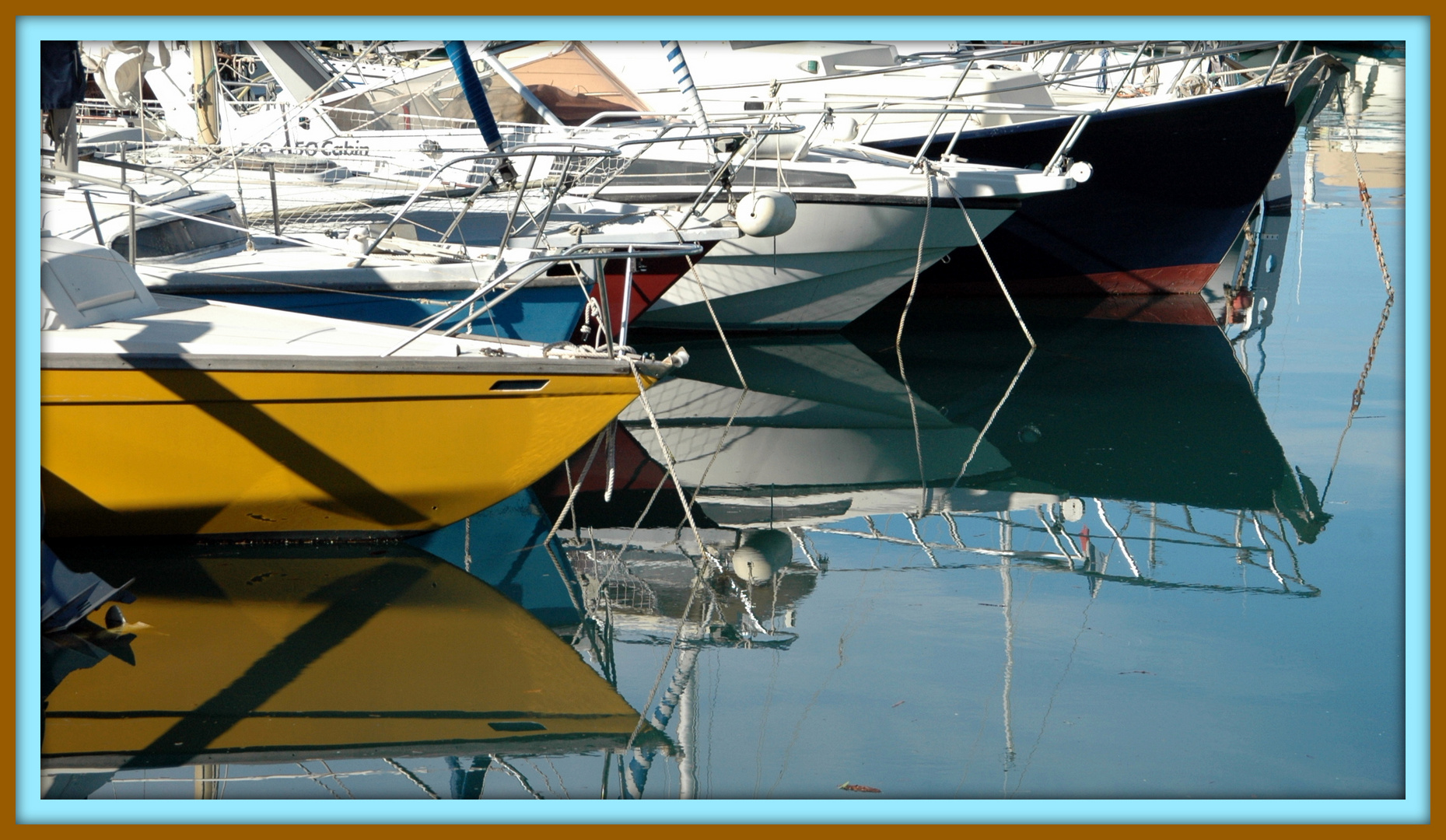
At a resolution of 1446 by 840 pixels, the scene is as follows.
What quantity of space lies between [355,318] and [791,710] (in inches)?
180

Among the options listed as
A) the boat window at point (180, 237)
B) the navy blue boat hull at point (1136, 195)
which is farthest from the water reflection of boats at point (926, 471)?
the boat window at point (180, 237)

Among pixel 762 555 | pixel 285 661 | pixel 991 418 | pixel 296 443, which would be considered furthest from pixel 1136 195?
pixel 285 661

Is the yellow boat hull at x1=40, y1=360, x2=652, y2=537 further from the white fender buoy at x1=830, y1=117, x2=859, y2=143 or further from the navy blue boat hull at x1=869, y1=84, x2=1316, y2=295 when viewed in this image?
the navy blue boat hull at x1=869, y1=84, x2=1316, y2=295

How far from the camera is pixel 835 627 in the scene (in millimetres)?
5754

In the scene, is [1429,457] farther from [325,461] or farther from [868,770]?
[325,461]

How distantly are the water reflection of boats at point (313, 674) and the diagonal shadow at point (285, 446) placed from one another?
0.26 m

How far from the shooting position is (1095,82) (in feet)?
61.7

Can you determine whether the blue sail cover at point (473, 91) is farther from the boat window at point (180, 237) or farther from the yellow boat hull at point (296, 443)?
the yellow boat hull at point (296, 443)

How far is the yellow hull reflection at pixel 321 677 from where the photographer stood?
4.63 m

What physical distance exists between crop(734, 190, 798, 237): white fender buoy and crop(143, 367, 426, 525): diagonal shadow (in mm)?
4374

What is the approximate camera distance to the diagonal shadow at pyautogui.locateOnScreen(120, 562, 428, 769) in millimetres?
4574

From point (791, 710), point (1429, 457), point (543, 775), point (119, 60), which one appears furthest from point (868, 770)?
point (119, 60)

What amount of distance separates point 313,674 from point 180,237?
4.47 m

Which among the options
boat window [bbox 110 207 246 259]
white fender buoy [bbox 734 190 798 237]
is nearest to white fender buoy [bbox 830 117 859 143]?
white fender buoy [bbox 734 190 798 237]
